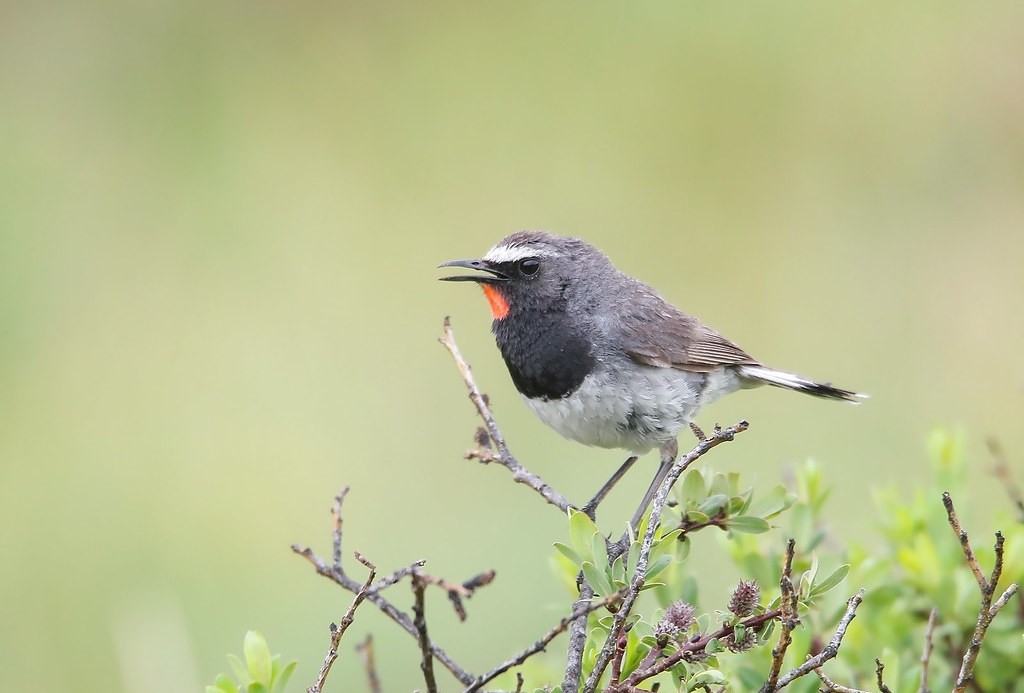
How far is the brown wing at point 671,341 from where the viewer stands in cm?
456

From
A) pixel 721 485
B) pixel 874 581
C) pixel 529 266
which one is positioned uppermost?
pixel 529 266

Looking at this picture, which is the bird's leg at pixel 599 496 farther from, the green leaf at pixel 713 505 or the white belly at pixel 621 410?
the green leaf at pixel 713 505

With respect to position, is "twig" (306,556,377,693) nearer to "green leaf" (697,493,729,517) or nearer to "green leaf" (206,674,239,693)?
"green leaf" (206,674,239,693)

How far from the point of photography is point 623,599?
2463mm

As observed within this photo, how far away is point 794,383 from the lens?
15.9 ft

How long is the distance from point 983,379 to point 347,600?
443 centimetres

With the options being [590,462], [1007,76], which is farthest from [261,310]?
[1007,76]

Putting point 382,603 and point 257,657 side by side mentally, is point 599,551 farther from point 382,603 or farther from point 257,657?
point 257,657

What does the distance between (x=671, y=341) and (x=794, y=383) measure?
0.56 m

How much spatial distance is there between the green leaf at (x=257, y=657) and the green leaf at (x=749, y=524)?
117cm

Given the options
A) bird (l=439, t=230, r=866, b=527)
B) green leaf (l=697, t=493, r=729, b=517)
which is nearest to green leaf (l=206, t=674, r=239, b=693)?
green leaf (l=697, t=493, r=729, b=517)

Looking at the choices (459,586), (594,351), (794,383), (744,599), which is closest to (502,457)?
(744,599)

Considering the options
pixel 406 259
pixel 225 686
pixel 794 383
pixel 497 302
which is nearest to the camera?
pixel 225 686

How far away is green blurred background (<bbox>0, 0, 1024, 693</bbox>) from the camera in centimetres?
717
